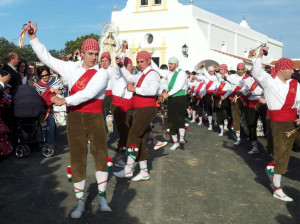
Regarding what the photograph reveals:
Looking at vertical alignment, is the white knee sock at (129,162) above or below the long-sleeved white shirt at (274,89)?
below

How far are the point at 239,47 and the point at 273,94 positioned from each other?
3884cm

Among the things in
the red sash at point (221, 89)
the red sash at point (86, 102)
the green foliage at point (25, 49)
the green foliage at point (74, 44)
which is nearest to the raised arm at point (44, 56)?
the red sash at point (86, 102)

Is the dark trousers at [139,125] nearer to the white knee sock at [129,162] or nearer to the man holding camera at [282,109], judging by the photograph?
the white knee sock at [129,162]

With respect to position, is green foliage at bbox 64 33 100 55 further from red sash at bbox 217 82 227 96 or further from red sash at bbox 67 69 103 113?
red sash at bbox 67 69 103 113

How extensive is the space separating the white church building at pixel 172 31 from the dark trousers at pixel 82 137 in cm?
2736

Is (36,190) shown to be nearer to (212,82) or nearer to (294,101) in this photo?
(294,101)

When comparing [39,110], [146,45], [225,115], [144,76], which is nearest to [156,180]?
[144,76]

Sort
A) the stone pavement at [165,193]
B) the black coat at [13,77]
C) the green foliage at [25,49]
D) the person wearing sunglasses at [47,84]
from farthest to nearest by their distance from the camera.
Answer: the green foliage at [25,49]
the black coat at [13,77]
the person wearing sunglasses at [47,84]
the stone pavement at [165,193]

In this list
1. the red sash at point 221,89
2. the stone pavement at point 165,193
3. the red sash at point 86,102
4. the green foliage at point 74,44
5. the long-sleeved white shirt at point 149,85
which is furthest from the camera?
the green foliage at point 74,44

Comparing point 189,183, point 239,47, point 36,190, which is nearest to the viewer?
point 36,190

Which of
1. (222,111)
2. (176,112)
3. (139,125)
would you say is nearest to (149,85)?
(139,125)

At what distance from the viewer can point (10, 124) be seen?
843 centimetres

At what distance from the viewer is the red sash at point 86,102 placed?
4.64 meters

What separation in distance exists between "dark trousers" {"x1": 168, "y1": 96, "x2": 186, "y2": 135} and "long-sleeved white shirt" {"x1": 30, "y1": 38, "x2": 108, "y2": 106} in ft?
15.2
